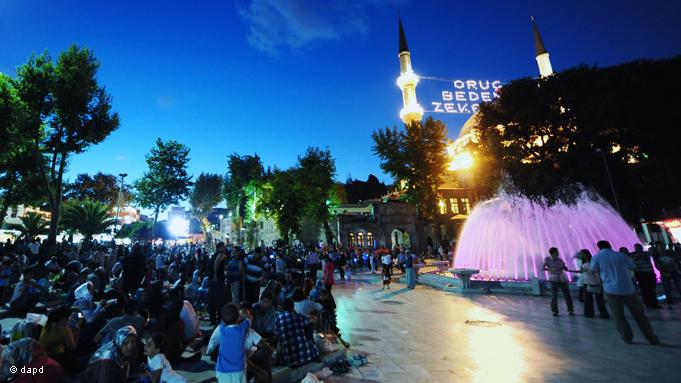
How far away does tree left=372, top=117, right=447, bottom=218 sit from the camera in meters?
38.4

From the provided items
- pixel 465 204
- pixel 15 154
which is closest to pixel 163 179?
pixel 15 154

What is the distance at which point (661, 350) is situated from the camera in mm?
5918

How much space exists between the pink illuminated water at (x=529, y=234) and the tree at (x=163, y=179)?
37617 mm

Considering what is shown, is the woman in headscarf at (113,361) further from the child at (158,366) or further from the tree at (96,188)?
the tree at (96,188)

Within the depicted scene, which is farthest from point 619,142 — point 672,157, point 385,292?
point 385,292

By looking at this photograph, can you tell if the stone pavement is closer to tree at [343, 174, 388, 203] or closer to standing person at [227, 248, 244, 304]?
standing person at [227, 248, 244, 304]

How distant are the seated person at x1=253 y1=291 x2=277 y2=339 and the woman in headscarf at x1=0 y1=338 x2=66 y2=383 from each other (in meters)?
3.22

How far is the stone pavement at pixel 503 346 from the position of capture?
5.11 metres

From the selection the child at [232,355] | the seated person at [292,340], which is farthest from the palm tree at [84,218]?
the child at [232,355]

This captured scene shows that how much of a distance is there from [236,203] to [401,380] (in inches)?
2071

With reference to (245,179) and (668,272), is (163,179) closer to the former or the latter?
(245,179)

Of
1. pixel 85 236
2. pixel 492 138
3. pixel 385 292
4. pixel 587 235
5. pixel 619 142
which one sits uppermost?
pixel 492 138

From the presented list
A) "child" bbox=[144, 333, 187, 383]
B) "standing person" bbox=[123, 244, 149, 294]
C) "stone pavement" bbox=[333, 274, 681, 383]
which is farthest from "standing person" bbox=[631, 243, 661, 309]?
"standing person" bbox=[123, 244, 149, 294]

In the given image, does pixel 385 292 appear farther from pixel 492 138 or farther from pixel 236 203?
pixel 236 203
